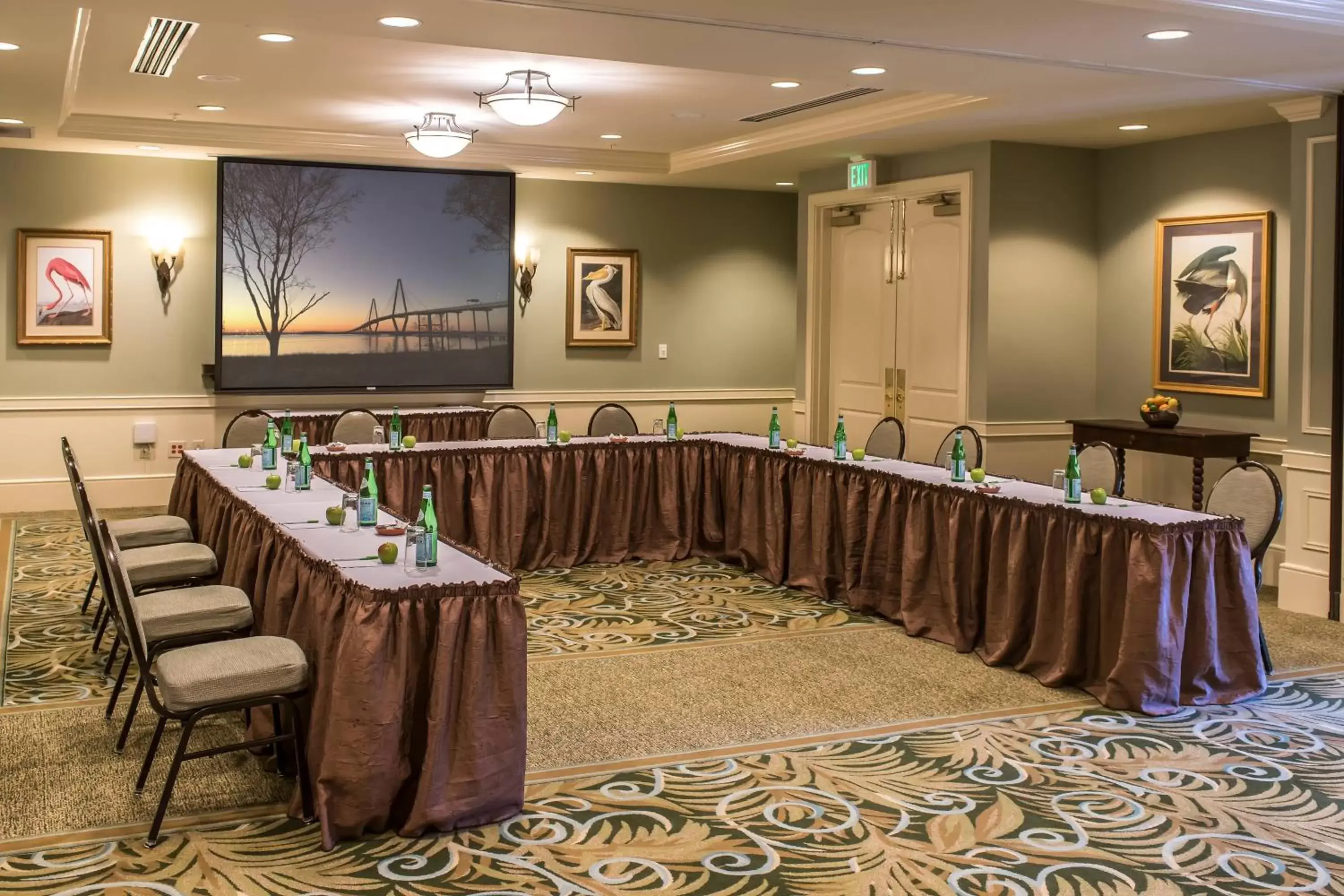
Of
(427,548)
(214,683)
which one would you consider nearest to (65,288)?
(427,548)

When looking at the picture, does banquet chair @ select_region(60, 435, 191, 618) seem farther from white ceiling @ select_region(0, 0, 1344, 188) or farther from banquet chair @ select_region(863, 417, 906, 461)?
banquet chair @ select_region(863, 417, 906, 461)

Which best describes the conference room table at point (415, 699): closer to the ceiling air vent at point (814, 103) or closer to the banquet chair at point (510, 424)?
the ceiling air vent at point (814, 103)

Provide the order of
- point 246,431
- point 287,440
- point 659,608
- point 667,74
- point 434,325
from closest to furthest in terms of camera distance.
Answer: point 659,608
point 667,74
point 287,440
point 246,431
point 434,325

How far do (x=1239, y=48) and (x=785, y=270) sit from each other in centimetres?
690

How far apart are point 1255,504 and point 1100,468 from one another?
1062mm

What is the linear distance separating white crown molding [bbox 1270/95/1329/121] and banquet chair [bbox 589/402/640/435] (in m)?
4.36

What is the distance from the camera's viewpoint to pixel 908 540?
6.37 metres

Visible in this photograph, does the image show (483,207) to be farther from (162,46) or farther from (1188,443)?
(1188,443)

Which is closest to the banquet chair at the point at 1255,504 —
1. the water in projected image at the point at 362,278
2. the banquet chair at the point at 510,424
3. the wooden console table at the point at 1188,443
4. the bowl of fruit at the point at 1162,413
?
the wooden console table at the point at 1188,443

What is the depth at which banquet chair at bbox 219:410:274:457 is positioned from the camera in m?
8.29

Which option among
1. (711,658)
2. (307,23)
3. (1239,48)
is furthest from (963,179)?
(307,23)

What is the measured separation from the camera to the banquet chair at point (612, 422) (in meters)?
8.94

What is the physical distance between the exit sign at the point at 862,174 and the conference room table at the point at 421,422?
10.8 ft

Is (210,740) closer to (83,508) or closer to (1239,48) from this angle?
(83,508)
